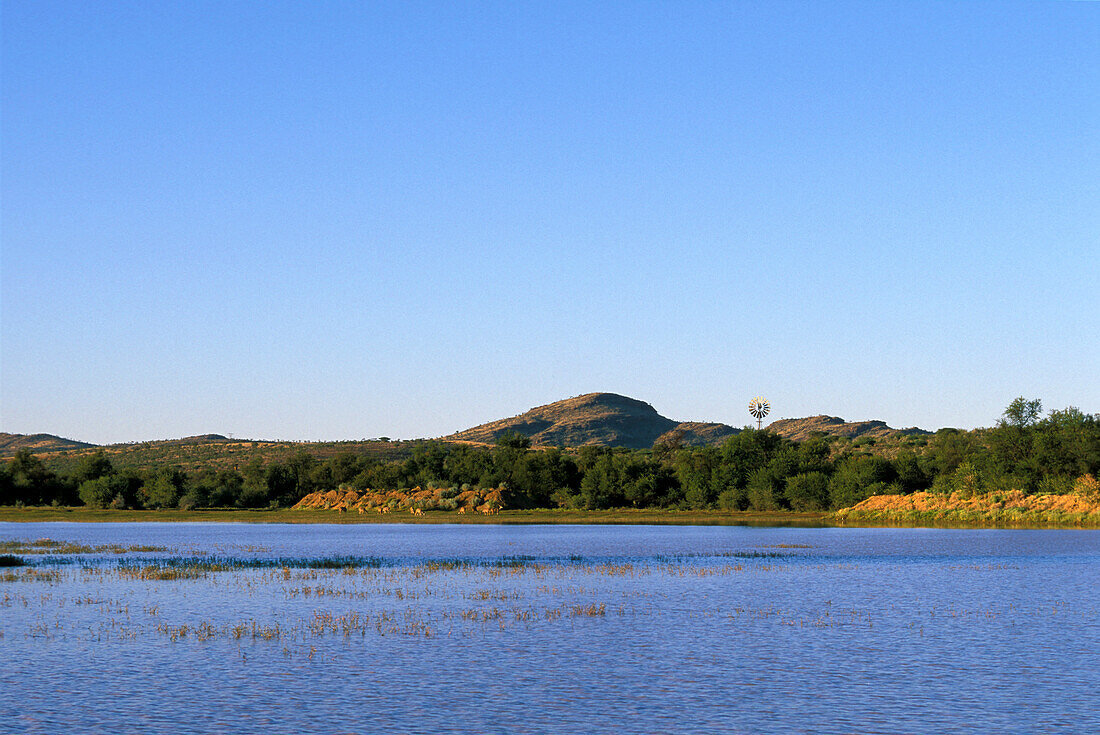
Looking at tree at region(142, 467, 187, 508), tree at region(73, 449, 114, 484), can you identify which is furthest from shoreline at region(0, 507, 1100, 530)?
tree at region(73, 449, 114, 484)

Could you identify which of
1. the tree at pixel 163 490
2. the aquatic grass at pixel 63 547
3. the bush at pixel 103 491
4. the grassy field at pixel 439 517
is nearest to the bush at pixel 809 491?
the grassy field at pixel 439 517

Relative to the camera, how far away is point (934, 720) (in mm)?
24828

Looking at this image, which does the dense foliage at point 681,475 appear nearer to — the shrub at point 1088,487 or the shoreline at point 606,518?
the shrub at point 1088,487

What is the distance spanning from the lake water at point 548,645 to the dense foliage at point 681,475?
72.8 m

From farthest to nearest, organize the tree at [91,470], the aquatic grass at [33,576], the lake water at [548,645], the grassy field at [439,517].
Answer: the tree at [91,470] < the grassy field at [439,517] < the aquatic grass at [33,576] < the lake water at [548,645]

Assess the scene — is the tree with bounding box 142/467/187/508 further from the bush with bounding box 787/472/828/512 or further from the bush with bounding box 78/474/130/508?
the bush with bounding box 787/472/828/512

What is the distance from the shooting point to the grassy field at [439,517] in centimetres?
14012

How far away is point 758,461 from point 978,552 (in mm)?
92462

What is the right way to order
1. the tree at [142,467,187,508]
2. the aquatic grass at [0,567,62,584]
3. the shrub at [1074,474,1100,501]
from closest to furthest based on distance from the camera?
the aquatic grass at [0,567,62,584] → the shrub at [1074,474,1100,501] → the tree at [142,467,187,508]

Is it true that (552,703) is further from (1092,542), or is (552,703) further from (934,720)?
(1092,542)

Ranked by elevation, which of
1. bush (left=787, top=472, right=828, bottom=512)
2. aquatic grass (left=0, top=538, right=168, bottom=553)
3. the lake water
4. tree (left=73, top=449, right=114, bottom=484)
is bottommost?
the lake water

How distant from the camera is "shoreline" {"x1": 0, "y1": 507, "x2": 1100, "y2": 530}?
128 metres

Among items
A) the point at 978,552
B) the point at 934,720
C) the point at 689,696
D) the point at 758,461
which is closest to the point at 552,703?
the point at 689,696

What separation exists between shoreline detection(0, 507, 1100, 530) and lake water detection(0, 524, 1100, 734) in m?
59.5
